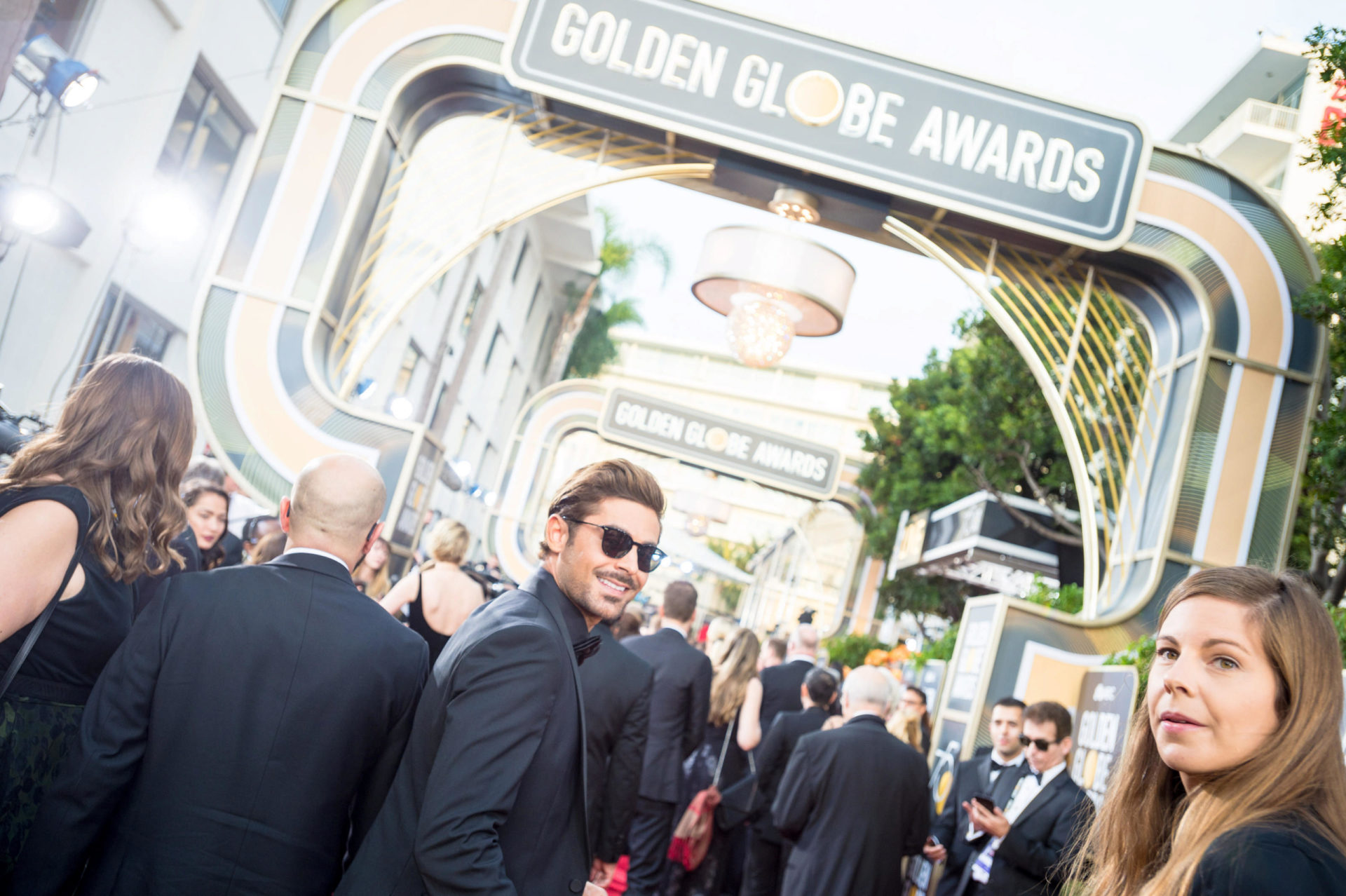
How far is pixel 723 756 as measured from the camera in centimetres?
772

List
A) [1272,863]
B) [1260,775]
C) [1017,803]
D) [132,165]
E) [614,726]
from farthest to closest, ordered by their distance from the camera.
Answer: [132,165] → [1017,803] → [614,726] → [1260,775] → [1272,863]

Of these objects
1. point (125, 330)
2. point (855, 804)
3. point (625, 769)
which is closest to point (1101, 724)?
point (855, 804)

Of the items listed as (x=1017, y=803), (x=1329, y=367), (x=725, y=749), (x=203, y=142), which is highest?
(x=203, y=142)

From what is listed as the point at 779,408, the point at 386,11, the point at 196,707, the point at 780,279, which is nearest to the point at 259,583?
the point at 196,707

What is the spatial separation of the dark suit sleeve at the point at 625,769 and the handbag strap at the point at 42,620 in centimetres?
258

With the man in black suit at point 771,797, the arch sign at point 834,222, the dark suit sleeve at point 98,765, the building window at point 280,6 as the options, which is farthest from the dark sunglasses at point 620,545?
the building window at point 280,6

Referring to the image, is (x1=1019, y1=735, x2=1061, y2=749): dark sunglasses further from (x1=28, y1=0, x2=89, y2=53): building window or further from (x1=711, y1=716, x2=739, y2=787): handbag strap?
(x1=28, y1=0, x2=89, y2=53): building window

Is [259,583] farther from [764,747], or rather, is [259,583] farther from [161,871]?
[764,747]

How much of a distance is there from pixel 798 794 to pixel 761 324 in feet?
16.4

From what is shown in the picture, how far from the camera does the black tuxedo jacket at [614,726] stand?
466cm

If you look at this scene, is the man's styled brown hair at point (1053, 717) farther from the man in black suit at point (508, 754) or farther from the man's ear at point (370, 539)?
the man's ear at point (370, 539)

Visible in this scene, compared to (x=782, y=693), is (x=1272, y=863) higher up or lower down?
higher up

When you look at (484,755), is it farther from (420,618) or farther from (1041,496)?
(1041,496)

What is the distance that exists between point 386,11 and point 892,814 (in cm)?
758
